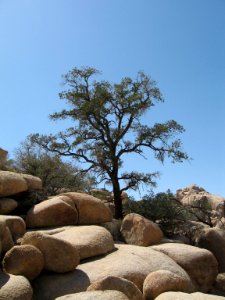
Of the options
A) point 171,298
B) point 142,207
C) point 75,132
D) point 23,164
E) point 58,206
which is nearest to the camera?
point 171,298

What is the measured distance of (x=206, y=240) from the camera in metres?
17.6

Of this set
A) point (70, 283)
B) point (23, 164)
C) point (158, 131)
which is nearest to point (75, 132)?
point (158, 131)

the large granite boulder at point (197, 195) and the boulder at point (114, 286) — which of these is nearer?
the boulder at point (114, 286)

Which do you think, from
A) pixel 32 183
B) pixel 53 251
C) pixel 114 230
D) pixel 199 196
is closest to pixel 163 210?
pixel 114 230

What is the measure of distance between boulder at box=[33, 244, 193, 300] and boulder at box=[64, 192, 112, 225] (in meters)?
2.35

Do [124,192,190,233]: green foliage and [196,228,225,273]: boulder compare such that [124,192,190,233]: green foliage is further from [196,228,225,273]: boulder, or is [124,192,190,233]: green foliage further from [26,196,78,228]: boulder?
[26,196,78,228]: boulder

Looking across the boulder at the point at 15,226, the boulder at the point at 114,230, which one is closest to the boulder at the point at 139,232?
the boulder at the point at 114,230

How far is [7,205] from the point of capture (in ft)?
47.7

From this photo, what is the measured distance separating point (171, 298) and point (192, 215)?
1366 centimetres

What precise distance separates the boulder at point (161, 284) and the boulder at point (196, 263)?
4145 millimetres

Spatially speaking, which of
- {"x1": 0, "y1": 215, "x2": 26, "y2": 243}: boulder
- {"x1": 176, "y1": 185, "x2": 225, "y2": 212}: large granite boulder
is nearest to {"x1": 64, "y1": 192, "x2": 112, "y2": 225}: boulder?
{"x1": 0, "y1": 215, "x2": 26, "y2": 243}: boulder

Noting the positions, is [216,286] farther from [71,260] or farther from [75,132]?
[75,132]

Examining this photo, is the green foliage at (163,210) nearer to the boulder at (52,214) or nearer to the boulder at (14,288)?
the boulder at (52,214)

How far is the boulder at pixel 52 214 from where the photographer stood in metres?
14.3
